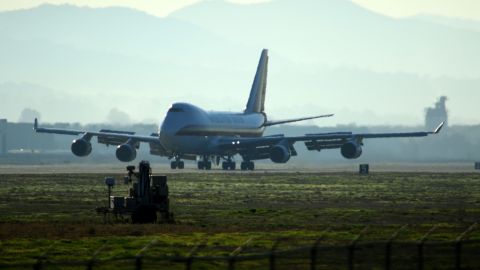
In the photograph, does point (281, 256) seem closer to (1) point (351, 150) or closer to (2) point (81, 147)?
(1) point (351, 150)

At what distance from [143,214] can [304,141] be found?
223 feet

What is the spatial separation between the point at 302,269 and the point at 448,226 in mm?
18467

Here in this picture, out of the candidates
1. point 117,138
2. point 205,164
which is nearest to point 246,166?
point 205,164

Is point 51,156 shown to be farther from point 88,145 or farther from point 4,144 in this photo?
point 88,145

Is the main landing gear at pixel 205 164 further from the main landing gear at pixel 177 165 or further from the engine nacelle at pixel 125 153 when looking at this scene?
the engine nacelle at pixel 125 153

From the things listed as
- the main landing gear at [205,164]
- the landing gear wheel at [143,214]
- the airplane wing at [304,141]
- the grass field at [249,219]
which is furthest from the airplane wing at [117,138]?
the landing gear wheel at [143,214]

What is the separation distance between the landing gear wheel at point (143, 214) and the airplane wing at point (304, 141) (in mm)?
64860

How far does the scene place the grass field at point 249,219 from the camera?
135ft

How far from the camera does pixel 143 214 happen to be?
5403cm

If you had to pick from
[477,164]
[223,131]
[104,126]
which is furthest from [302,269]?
[104,126]

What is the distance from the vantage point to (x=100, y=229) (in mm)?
50875

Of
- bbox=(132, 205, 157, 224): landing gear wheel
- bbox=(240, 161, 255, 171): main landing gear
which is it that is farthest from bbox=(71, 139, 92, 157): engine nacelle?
bbox=(132, 205, 157, 224): landing gear wheel

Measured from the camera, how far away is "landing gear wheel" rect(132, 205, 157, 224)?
5388 cm

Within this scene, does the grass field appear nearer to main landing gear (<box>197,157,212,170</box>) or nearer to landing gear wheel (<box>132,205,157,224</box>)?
landing gear wheel (<box>132,205,157,224</box>)
